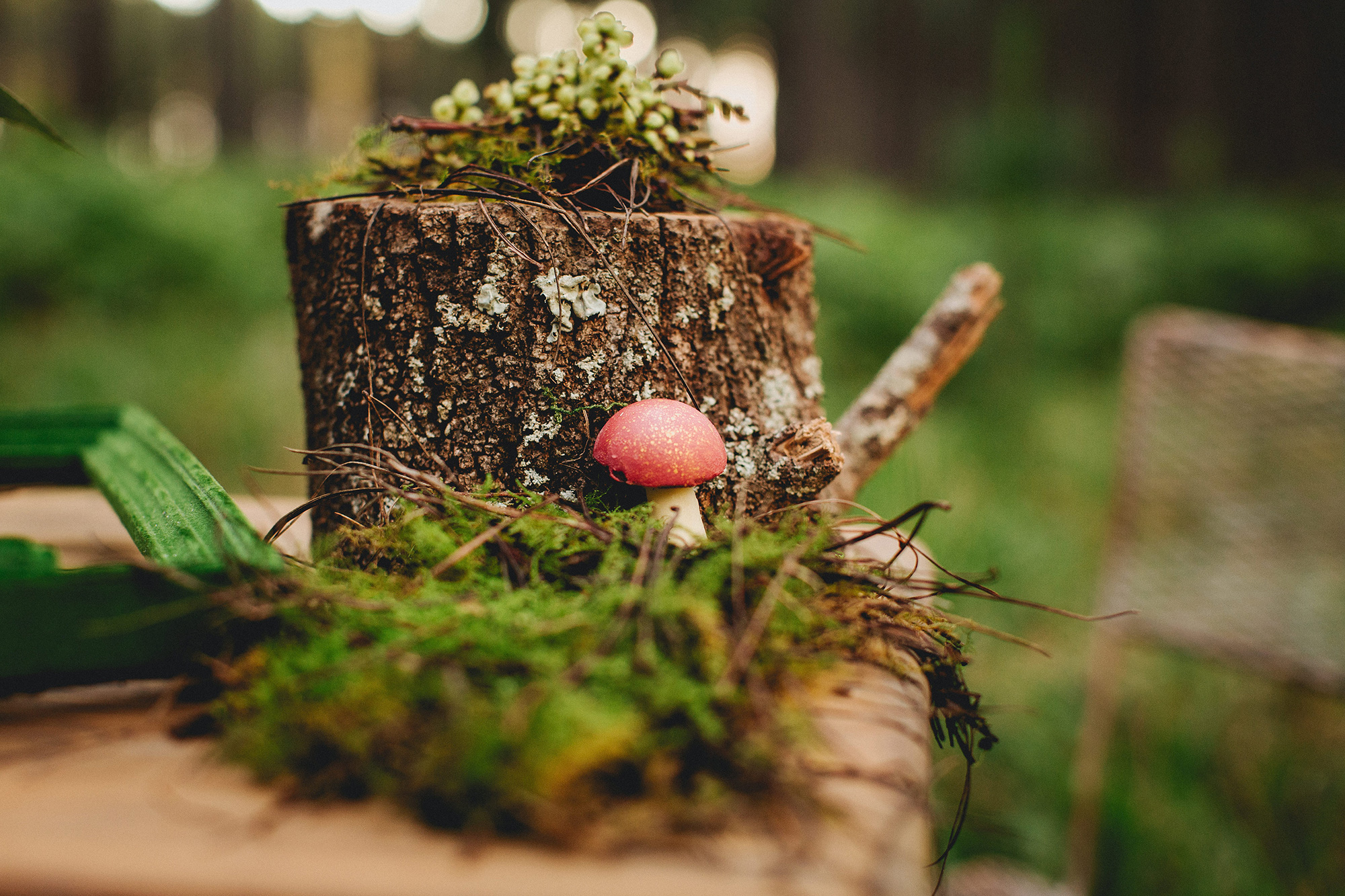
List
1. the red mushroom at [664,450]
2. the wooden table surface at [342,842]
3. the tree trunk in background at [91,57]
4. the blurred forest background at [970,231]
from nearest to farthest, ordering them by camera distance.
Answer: the wooden table surface at [342,842], the red mushroom at [664,450], the blurred forest background at [970,231], the tree trunk in background at [91,57]

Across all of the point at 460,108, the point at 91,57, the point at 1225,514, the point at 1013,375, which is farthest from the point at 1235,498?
the point at 91,57

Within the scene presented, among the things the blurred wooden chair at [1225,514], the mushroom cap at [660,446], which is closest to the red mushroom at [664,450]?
the mushroom cap at [660,446]

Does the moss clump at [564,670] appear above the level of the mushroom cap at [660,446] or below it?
below

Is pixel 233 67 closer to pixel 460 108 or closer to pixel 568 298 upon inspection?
pixel 460 108

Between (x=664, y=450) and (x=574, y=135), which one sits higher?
(x=574, y=135)

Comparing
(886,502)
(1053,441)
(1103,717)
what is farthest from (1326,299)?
(886,502)

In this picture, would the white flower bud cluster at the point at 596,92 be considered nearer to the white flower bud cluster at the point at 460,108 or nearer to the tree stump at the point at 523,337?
the white flower bud cluster at the point at 460,108

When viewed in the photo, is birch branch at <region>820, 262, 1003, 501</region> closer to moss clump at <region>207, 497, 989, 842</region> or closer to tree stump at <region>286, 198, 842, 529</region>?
tree stump at <region>286, 198, 842, 529</region>
